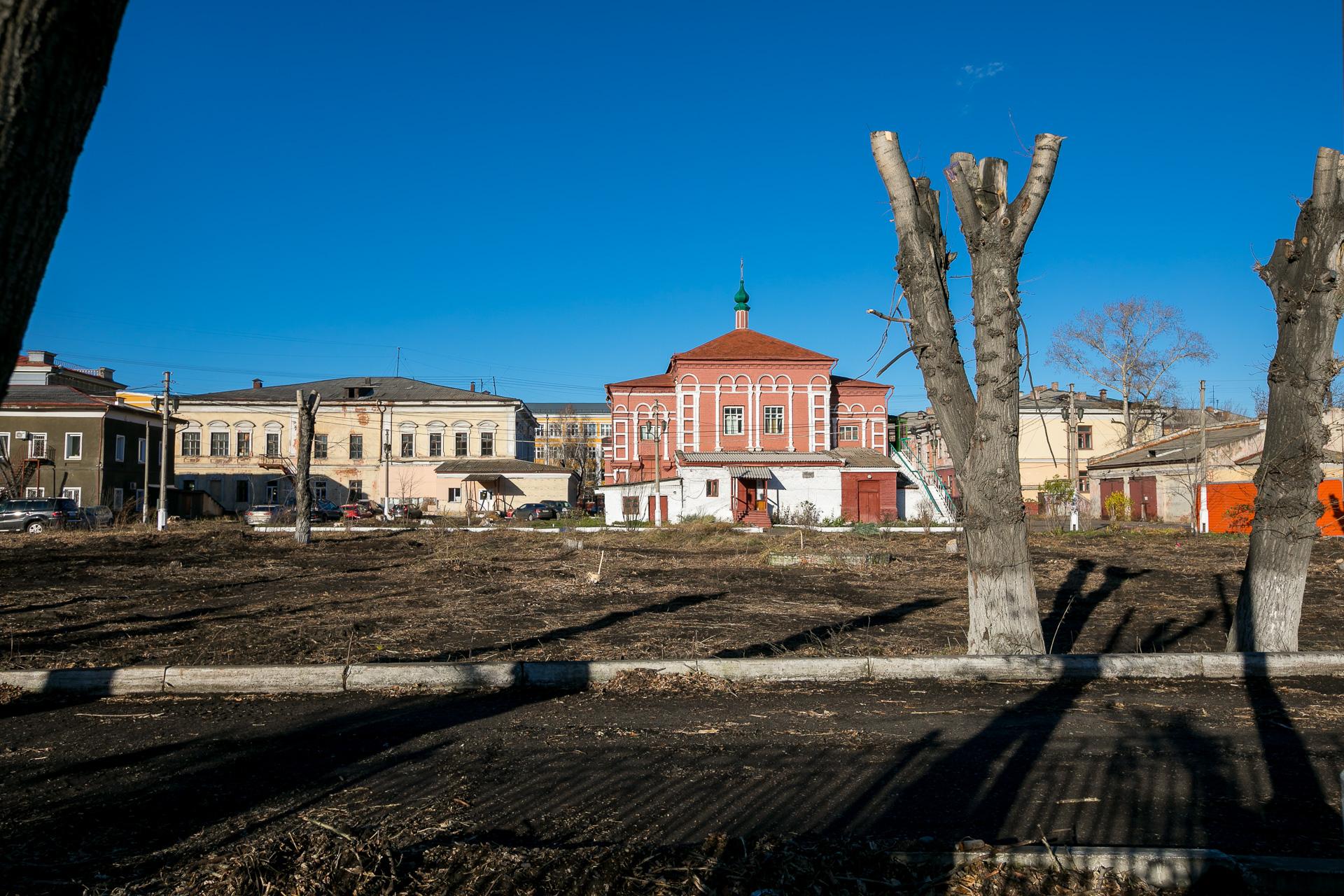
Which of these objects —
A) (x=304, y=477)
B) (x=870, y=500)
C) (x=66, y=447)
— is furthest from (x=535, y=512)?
(x=66, y=447)

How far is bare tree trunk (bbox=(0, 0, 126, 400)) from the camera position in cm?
160

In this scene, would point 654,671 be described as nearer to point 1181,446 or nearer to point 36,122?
point 36,122

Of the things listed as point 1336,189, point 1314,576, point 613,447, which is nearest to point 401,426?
point 613,447

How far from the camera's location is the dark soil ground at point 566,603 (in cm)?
855

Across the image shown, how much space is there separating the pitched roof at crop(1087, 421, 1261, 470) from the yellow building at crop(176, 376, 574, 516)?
1307 inches

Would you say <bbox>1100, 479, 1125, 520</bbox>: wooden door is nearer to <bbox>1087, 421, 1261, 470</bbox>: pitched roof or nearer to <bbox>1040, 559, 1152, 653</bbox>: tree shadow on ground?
<bbox>1087, 421, 1261, 470</bbox>: pitched roof

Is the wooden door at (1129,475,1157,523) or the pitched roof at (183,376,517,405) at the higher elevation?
the pitched roof at (183,376,517,405)

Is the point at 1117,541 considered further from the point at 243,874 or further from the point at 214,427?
the point at 214,427

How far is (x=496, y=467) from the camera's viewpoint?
55.2 meters

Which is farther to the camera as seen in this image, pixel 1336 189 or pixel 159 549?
pixel 159 549

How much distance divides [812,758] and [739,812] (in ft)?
3.26

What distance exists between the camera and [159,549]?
77.9ft

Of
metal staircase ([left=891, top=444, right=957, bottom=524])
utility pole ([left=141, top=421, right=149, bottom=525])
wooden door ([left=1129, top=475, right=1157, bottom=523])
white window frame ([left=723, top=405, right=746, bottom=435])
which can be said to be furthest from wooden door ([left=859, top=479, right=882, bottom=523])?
utility pole ([left=141, top=421, right=149, bottom=525])

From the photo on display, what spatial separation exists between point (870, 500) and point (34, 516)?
37.5m
